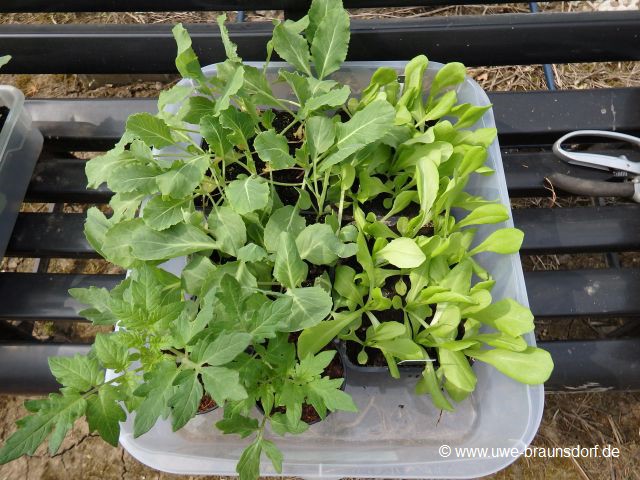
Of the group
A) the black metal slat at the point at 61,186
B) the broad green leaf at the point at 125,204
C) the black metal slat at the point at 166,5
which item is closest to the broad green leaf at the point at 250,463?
the broad green leaf at the point at 125,204

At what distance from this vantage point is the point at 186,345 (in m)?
0.50

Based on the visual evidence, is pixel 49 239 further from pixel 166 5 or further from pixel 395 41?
pixel 395 41

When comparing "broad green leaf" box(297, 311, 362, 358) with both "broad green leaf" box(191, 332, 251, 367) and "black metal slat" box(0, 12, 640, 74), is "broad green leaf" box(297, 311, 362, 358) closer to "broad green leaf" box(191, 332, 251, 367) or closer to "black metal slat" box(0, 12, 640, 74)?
"broad green leaf" box(191, 332, 251, 367)

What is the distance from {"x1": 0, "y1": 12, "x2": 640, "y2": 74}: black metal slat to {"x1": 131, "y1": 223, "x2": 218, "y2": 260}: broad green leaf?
38cm

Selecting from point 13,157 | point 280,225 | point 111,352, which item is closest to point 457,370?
point 280,225

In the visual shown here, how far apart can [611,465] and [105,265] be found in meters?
1.11

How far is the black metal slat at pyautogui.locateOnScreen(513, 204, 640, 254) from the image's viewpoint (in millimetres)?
807

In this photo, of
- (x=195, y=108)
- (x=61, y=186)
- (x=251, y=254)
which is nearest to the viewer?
(x=251, y=254)

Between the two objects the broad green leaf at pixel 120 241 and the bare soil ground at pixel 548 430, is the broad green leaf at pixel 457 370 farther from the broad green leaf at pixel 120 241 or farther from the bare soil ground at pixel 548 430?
the bare soil ground at pixel 548 430

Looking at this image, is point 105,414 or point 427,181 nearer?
point 105,414

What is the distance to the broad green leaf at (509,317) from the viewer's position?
579 millimetres

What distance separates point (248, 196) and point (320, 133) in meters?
0.13

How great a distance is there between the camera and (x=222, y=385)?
18.0 inches

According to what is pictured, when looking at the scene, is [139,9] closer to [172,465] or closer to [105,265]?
[105,265]
